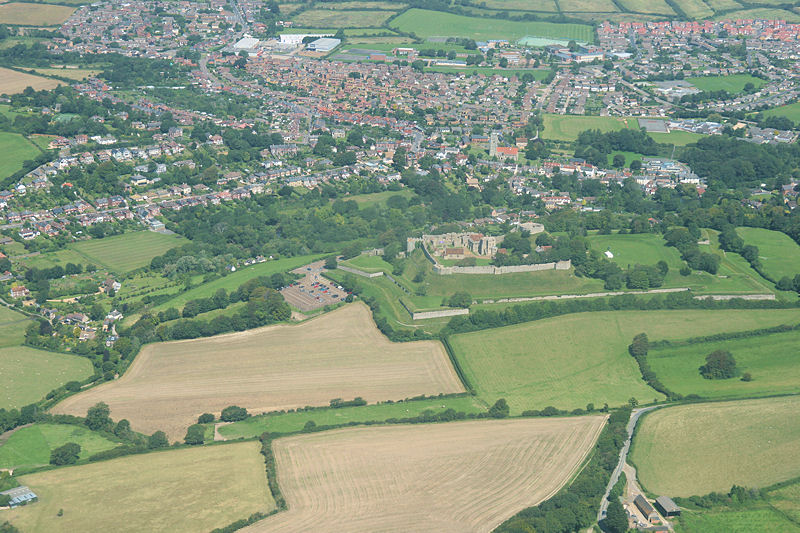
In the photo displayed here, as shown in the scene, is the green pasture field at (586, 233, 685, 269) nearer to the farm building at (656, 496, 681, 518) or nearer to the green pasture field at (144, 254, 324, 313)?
the green pasture field at (144, 254, 324, 313)

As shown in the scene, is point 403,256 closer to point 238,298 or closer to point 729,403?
point 238,298

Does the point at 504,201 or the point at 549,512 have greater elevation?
the point at 549,512

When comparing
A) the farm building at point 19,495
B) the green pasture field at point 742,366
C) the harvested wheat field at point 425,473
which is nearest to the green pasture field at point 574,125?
the green pasture field at point 742,366

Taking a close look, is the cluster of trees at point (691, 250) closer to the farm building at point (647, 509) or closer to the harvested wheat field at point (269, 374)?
the harvested wheat field at point (269, 374)

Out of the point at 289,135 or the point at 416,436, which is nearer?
the point at 416,436

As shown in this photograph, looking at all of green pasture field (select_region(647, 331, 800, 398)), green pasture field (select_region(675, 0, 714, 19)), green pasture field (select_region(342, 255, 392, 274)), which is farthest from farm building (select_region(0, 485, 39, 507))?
green pasture field (select_region(675, 0, 714, 19))

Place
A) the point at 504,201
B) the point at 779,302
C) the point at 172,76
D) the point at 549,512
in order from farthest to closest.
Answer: the point at 172,76 → the point at 504,201 → the point at 779,302 → the point at 549,512

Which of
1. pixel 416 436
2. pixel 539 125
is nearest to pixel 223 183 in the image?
pixel 539 125

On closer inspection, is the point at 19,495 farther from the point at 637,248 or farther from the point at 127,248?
the point at 637,248
